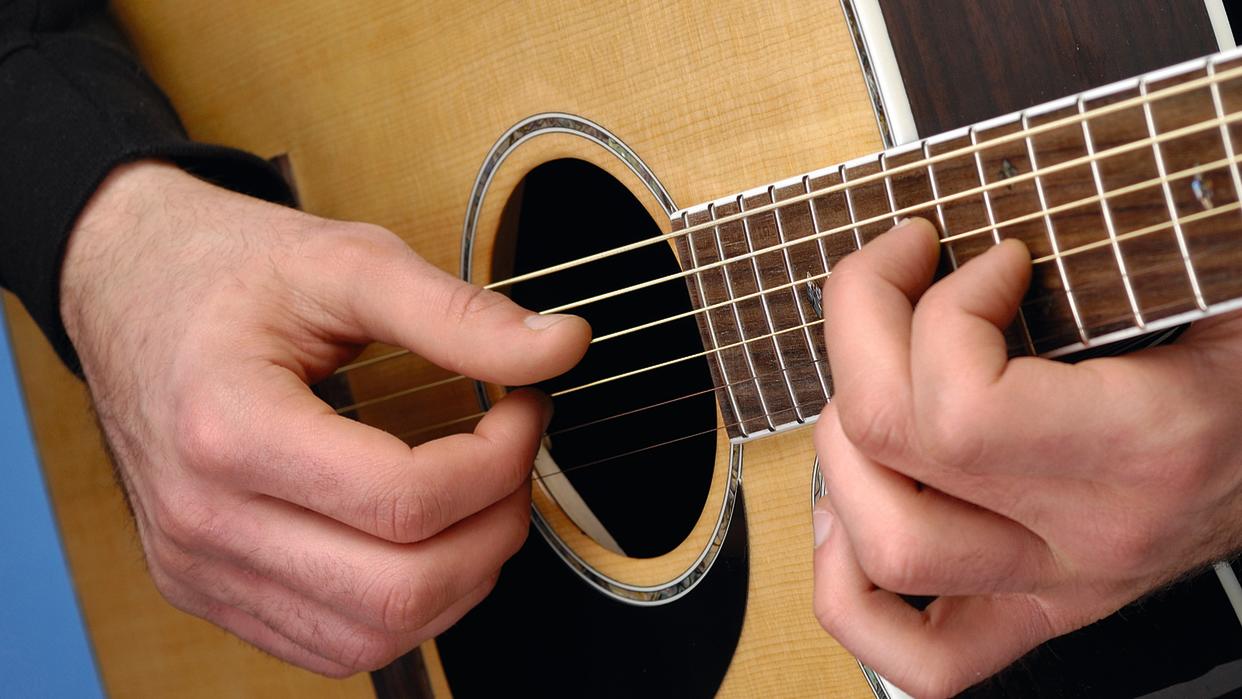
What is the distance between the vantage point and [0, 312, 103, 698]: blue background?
7.42 ft

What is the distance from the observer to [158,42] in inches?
47.4

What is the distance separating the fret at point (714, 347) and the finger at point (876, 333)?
169 mm

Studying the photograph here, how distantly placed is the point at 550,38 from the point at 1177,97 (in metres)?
0.57

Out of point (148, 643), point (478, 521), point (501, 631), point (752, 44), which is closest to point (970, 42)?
point (752, 44)

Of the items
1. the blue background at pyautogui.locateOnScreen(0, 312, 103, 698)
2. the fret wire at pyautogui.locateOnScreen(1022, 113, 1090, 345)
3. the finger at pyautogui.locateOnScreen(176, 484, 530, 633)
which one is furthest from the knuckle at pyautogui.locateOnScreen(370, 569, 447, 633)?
the blue background at pyautogui.locateOnScreen(0, 312, 103, 698)

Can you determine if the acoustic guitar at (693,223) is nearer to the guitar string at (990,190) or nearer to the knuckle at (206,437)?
the guitar string at (990,190)

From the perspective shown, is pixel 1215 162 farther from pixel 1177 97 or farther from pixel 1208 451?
pixel 1208 451

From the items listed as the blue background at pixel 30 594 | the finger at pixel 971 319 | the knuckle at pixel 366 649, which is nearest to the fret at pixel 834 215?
the finger at pixel 971 319

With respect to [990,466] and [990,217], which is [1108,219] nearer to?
[990,217]

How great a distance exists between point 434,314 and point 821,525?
36 centimetres

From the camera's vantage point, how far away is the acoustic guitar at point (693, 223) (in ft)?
2.09

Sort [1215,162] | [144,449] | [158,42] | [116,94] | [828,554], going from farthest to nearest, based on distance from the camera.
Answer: [158,42] → [116,94] → [144,449] → [828,554] → [1215,162]

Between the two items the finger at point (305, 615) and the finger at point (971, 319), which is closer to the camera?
the finger at point (971, 319)

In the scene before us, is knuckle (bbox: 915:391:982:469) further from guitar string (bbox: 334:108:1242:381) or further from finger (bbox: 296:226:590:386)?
finger (bbox: 296:226:590:386)
